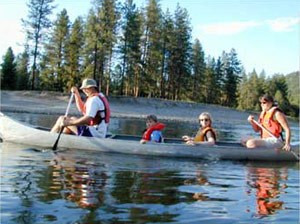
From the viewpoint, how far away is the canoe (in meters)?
11.7

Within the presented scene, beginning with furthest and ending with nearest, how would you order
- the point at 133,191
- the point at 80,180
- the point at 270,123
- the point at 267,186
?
the point at 270,123
the point at 267,186
the point at 80,180
the point at 133,191

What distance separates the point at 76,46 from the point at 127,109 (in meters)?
13.4

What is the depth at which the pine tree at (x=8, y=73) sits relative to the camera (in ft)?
185

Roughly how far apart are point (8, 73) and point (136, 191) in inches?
2106

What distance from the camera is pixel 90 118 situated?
36.2 feet

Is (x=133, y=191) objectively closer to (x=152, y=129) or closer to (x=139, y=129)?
(x=152, y=129)

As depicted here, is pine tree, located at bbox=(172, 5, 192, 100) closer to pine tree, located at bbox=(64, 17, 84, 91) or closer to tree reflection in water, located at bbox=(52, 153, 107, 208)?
pine tree, located at bbox=(64, 17, 84, 91)

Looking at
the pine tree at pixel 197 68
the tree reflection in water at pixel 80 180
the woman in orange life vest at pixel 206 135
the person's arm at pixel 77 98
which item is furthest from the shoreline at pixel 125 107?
the tree reflection in water at pixel 80 180

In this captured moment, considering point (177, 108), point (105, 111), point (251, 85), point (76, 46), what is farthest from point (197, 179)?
point (251, 85)

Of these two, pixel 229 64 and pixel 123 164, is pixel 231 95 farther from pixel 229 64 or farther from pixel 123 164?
pixel 123 164

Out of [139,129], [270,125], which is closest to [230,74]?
[139,129]

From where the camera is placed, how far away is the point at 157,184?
24.7 ft

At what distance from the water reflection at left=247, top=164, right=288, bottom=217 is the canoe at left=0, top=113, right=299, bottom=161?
775 millimetres

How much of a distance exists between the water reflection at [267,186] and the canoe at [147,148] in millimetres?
775
